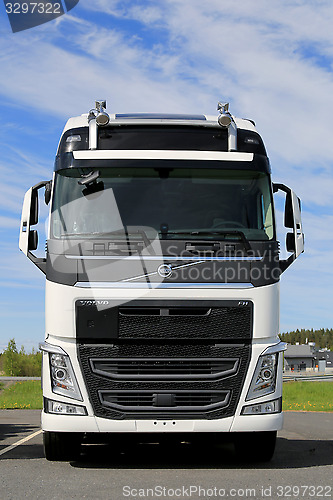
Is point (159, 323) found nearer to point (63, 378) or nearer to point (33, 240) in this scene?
point (63, 378)

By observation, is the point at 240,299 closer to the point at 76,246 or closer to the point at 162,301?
the point at 162,301

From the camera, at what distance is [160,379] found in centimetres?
754

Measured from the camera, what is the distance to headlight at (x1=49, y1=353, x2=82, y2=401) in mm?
7559

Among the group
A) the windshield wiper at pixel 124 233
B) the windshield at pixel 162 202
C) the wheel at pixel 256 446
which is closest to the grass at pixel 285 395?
the wheel at pixel 256 446

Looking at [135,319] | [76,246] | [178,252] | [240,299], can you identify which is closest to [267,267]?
[240,299]

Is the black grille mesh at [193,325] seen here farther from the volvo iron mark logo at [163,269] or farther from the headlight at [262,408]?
the headlight at [262,408]

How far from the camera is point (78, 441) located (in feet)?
27.1

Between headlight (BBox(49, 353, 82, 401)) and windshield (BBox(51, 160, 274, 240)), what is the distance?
4.38ft

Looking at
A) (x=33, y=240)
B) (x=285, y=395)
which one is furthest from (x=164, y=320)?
(x=285, y=395)

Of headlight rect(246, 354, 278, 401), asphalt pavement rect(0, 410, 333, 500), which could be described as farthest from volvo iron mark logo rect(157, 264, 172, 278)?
asphalt pavement rect(0, 410, 333, 500)

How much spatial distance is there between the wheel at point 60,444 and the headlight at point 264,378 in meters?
2.03

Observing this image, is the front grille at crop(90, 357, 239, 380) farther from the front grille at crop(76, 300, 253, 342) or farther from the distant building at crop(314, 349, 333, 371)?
the distant building at crop(314, 349, 333, 371)

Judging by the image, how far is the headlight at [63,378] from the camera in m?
7.56

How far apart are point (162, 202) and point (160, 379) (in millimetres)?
1928
